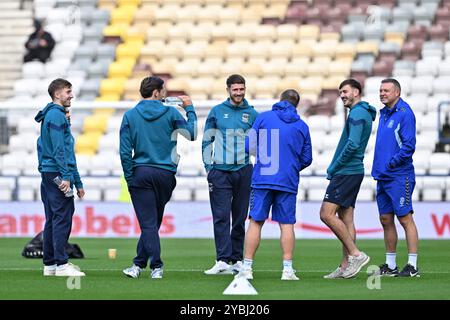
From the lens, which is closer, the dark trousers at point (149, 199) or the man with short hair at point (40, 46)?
the dark trousers at point (149, 199)

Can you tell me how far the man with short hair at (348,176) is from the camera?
1341 centimetres

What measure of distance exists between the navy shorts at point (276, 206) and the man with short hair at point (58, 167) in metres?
1.94

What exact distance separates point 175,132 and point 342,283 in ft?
8.17

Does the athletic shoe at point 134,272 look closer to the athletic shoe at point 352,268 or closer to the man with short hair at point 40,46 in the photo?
the athletic shoe at point 352,268

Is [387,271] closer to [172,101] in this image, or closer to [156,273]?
[156,273]

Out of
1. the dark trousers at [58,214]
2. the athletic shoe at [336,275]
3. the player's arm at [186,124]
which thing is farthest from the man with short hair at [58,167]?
the athletic shoe at [336,275]

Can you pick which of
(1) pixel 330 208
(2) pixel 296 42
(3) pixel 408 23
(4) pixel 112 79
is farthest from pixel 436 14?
(1) pixel 330 208

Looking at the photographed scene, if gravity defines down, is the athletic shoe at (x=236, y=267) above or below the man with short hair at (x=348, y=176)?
below

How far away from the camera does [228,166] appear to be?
563 inches

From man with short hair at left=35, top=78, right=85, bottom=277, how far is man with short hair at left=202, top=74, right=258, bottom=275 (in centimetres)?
169

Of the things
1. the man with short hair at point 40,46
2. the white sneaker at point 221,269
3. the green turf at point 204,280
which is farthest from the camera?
the man with short hair at point 40,46

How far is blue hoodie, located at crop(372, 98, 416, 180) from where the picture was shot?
13.5 meters

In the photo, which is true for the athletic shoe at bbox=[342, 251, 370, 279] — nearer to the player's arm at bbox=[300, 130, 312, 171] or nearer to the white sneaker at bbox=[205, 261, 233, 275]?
the player's arm at bbox=[300, 130, 312, 171]
